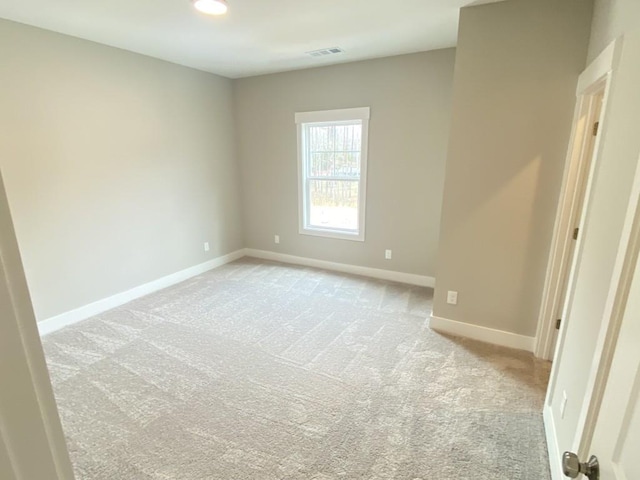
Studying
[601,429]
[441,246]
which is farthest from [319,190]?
[601,429]

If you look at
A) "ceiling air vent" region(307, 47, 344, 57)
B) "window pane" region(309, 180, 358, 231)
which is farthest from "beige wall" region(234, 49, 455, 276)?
"ceiling air vent" region(307, 47, 344, 57)

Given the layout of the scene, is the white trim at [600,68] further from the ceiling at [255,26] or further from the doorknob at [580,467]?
the doorknob at [580,467]

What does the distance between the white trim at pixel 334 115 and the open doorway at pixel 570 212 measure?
→ 87.7 inches

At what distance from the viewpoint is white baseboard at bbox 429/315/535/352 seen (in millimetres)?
2756

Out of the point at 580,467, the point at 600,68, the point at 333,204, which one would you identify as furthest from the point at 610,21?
the point at 333,204

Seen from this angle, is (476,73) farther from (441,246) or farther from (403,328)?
(403,328)

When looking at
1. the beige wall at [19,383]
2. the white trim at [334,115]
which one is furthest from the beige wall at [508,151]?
the beige wall at [19,383]

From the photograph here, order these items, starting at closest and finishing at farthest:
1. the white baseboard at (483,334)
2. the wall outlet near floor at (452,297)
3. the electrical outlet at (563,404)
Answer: the electrical outlet at (563,404) → the white baseboard at (483,334) → the wall outlet near floor at (452,297)

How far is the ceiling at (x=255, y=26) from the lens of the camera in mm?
2389

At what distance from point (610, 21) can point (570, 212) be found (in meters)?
1.17

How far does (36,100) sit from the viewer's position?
9.27 feet

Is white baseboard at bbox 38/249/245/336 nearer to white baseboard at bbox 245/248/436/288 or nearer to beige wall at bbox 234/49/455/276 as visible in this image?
white baseboard at bbox 245/248/436/288

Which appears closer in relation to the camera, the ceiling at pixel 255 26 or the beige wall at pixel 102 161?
the ceiling at pixel 255 26

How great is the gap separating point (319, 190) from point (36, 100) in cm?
310
